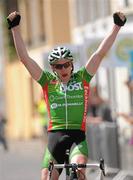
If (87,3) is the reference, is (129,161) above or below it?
below

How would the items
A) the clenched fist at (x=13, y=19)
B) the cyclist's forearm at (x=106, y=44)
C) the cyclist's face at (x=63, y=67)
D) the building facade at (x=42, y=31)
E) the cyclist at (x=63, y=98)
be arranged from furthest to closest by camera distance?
the building facade at (x=42, y=31), the cyclist's forearm at (x=106, y=44), the clenched fist at (x=13, y=19), the cyclist's face at (x=63, y=67), the cyclist at (x=63, y=98)

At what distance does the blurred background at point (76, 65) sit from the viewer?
1970cm

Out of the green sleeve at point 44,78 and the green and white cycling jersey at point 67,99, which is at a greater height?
the green sleeve at point 44,78

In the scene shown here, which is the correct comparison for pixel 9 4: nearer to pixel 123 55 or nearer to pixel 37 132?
pixel 37 132

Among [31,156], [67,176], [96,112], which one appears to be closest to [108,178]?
[67,176]

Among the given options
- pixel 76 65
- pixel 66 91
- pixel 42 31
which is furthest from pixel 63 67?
pixel 42 31

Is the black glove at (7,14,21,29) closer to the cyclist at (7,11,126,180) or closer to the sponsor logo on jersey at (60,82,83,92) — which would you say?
the cyclist at (7,11,126,180)

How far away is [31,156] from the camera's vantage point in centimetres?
2611

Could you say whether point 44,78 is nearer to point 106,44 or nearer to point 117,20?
point 106,44

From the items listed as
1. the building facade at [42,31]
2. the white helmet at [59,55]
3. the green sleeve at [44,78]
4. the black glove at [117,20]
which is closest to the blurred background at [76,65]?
the building facade at [42,31]

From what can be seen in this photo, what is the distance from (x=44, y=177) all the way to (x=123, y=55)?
1114cm

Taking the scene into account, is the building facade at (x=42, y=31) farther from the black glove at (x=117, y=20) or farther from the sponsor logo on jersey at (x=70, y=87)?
the sponsor logo on jersey at (x=70, y=87)

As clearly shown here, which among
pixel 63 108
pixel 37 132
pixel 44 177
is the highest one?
pixel 63 108

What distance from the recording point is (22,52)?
8.99 m
